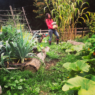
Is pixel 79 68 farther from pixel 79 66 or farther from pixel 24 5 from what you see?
pixel 24 5

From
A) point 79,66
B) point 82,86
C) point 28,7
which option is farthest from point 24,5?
point 82,86

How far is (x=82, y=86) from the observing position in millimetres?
898

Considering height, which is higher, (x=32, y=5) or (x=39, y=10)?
(x=32, y=5)

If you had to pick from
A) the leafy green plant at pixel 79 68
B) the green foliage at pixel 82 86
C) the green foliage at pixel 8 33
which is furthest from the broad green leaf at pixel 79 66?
the green foliage at pixel 8 33

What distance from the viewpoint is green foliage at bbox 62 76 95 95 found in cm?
80

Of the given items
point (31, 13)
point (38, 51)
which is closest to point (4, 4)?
point (31, 13)

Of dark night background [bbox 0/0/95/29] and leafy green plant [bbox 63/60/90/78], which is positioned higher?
dark night background [bbox 0/0/95/29]

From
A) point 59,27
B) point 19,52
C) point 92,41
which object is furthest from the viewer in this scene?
point 59,27

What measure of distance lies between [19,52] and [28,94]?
2.68ft

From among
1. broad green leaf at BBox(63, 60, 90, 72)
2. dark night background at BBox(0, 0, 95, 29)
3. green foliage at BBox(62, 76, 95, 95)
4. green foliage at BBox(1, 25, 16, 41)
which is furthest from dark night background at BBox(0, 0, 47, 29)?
green foliage at BBox(62, 76, 95, 95)

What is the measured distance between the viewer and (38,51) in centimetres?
271

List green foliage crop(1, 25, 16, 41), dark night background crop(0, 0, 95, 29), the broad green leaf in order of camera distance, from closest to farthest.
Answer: the broad green leaf
green foliage crop(1, 25, 16, 41)
dark night background crop(0, 0, 95, 29)

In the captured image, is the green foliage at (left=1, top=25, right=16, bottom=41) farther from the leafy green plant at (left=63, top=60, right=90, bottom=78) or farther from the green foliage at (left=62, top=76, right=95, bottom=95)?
the green foliage at (left=62, top=76, right=95, bottom=95)

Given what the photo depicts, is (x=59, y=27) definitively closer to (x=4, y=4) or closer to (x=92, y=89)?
(x=92, y=89)
